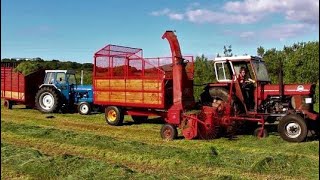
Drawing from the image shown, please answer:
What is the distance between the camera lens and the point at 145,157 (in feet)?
28.5

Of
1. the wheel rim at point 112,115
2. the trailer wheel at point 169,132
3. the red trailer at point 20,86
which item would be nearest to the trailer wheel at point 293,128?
the trailer wheel at point 169,132

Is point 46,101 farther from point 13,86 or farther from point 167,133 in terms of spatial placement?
point 167,133

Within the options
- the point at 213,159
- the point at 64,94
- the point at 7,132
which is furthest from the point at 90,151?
the point at 64,94

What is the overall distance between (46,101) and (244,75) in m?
9.38

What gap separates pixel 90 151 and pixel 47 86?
10189 millimetres

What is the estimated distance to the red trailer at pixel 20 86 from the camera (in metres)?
19.6

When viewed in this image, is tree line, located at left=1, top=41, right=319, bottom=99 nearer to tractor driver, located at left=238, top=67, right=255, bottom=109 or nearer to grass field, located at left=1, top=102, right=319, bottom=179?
tractor driver, located at left=238, top=67, right=255, bottom=109

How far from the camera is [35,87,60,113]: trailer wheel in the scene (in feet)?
60.5

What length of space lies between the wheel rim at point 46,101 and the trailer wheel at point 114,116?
472cm

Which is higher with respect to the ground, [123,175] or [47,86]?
[47,86]

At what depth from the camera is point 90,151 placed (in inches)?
372

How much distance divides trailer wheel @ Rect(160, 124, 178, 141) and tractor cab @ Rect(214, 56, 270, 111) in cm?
200

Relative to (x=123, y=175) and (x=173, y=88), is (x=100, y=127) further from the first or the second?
(x=123, y=175)

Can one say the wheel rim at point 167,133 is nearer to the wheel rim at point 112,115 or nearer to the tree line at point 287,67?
the wheel rim at point 112,115
